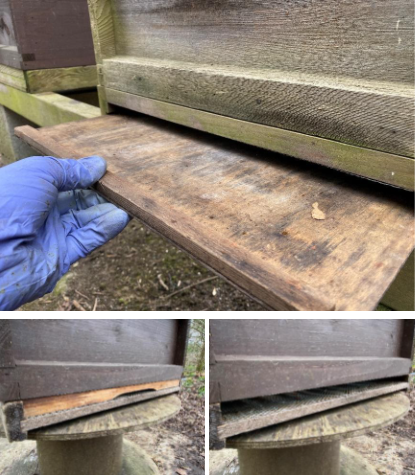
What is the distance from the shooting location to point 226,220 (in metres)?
1.04

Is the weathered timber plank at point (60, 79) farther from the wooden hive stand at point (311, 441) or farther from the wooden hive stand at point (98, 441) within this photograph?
the wooden hive stand at point (311, 441)

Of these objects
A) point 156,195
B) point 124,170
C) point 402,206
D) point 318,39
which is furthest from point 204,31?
point 402,206

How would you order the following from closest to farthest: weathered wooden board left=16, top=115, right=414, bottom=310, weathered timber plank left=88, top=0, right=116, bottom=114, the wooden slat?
weathered wooden board left=16, top=115, right=414, bottom=310 < the wooden slat < weathered timber plank left=88, top=0, right=116, bottom=114

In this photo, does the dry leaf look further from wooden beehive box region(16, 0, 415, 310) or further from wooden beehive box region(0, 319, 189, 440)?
wooden beehive box region(0, 319, 189, 440)

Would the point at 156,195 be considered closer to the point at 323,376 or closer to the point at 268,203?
the point at 268,203

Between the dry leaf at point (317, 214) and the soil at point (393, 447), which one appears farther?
the soil at point (393, 447)

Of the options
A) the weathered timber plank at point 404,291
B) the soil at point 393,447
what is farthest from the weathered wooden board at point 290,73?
the soil at point 393,447

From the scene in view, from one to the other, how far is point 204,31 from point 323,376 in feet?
4.38

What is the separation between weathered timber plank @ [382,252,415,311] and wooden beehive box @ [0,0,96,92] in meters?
2.67

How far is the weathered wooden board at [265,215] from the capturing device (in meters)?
0.82

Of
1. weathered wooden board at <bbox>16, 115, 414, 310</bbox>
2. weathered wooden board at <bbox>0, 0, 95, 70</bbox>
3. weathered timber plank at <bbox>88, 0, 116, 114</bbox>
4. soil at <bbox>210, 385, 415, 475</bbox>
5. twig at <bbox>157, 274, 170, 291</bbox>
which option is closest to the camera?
weathered wooden board at <bbox>16, 115, 414, 310</bbox>

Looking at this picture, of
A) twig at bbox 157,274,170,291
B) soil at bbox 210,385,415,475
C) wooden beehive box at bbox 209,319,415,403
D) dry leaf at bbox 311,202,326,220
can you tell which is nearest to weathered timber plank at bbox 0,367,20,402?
wooden beehive box at bbox 209,319,415,403

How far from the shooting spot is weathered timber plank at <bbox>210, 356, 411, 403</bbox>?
1146 mm

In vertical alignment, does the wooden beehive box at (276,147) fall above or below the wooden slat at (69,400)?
above
